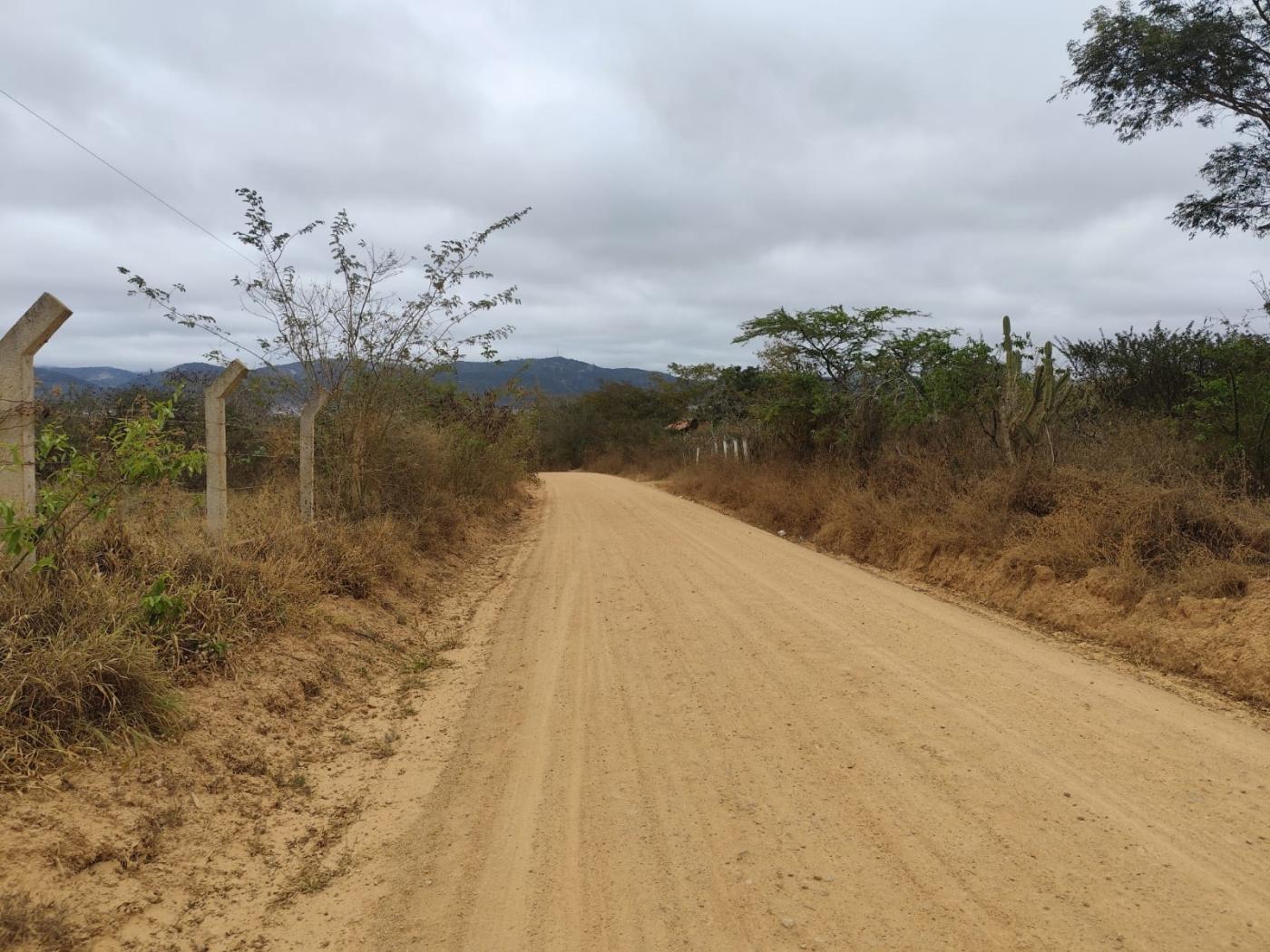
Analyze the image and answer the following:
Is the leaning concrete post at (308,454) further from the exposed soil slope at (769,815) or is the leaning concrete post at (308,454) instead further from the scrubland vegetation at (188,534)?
the exposed soil slope at (769,815)

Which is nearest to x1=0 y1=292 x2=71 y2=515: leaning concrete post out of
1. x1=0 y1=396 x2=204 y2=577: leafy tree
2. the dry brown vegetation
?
x1=0 y1=396 x2=204 y2=577: leafy tree

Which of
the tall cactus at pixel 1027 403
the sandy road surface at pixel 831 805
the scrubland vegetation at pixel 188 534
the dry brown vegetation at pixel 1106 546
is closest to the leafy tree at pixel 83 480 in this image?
the scrubland vegetation at pixel 188 534

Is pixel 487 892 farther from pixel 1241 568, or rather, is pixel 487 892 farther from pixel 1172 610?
pixel 1241 568

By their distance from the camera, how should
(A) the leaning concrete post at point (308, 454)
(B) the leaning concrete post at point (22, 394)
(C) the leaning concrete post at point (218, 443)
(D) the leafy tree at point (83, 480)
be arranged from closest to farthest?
(D) the leafy tree at point (83, 480) < (B) the leaning concrete post at point (22, 394) < (C) the leaning concrete post at point (218, 443) < (A) the leaning concrete post at point (308, 454)

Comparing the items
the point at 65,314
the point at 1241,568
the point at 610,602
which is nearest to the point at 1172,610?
the point at 1241,568

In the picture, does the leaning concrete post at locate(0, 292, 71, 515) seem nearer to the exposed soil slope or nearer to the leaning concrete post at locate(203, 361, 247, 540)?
the leaning concrete post at locate(203, 361, 247, 540)

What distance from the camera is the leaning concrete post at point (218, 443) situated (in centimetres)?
694

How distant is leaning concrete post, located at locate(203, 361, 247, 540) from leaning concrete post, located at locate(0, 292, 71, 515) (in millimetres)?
1913

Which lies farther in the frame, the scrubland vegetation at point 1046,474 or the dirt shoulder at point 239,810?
the scrubland vegetation at point 1046,474

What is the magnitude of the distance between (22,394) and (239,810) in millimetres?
2928

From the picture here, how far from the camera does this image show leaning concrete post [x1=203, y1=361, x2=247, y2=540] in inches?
273

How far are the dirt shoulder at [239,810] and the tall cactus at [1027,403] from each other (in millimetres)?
9363

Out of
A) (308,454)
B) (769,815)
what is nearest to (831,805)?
(769,815)

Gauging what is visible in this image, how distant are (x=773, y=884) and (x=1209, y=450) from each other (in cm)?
972
